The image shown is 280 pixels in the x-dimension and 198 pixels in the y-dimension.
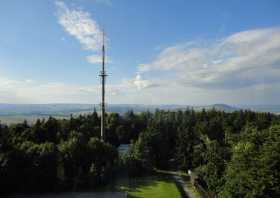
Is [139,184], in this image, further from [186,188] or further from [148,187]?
[186,188]

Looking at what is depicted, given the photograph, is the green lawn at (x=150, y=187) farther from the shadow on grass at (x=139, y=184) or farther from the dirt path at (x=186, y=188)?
the dirt path at (x=186, y=188)

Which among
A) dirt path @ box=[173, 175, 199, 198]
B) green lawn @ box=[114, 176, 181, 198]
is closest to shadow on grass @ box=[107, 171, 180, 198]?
green lawn @ box=[114, 176, 181, 198]

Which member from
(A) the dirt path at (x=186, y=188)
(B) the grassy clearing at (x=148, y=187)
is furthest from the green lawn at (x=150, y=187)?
(A) the dirt path at (x=186, y=188)

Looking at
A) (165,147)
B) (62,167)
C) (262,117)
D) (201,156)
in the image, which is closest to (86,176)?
(62,167)

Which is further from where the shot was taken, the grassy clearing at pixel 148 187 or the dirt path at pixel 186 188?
the dirt path at pixel 186 188

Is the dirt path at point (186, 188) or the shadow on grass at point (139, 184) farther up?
the shadow on grass at point (139, 184)

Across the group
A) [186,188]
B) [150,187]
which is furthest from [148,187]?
[186,188]

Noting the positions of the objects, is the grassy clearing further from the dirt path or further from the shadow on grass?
the dirt path

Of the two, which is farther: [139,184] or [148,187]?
[139,184]

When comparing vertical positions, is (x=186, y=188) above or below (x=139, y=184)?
below
